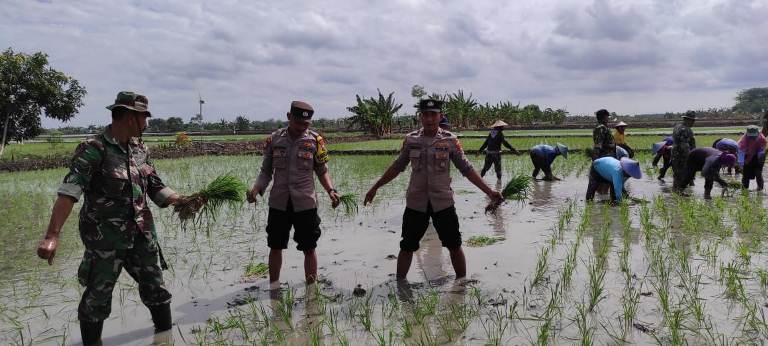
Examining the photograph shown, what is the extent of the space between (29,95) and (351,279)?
64.5 feet

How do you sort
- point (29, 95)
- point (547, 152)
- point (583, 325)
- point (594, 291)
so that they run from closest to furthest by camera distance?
point (583, 325) → point (594, 291) → point (547, 152) → point (29, 95)

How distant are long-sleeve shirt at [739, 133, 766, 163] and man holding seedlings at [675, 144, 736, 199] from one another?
2.16 ft

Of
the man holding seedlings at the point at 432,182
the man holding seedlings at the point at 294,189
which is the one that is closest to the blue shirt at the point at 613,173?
the man holding seedlings at the point at 432,182

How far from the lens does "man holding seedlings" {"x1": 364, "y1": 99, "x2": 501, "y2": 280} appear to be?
398cm

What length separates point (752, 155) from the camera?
8.56 m

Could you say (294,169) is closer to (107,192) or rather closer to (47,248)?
(107,192)

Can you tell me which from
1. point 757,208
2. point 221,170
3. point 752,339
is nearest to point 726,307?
Result: point 752,339

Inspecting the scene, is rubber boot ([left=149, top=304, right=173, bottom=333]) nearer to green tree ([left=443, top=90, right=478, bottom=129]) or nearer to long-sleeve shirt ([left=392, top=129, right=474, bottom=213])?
long-sleeve shirt ([left=392, top=129, right=474, bottom=213])

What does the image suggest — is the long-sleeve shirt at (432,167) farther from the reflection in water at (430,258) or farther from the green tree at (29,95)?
the green tree at (29,95)

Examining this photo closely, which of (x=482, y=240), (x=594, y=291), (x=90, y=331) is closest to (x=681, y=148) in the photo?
(x=482, y=240)

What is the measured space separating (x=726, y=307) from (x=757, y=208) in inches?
178

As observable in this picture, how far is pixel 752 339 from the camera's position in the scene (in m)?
2.84

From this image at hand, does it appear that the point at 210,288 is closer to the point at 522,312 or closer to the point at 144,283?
the point at 144,283

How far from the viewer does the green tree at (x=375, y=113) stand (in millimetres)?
36312
